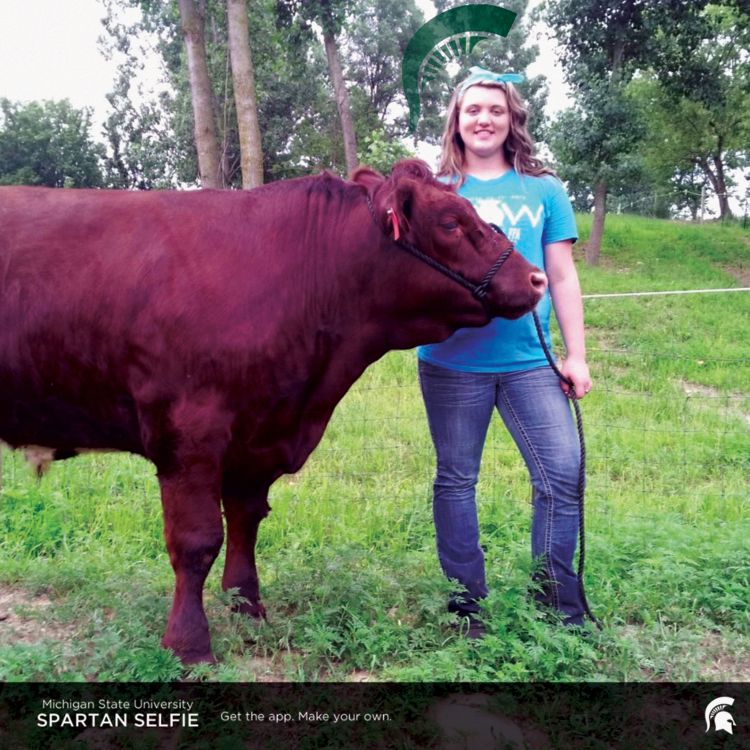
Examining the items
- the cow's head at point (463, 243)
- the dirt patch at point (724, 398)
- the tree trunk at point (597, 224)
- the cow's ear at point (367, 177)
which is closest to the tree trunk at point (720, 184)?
the tree trunk at point (597, 224)

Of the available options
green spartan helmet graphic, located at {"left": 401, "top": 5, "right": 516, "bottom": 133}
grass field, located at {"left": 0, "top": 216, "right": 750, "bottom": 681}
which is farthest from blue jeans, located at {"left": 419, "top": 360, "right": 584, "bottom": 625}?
green spartan helmet graphic, located at {"left": 401, "top": 5, "right": 516, "bottom": 133}

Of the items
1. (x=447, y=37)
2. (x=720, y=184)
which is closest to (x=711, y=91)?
(x=447, y=37)

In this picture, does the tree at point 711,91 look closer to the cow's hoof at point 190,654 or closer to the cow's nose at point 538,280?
the cow's nose at point 538,280

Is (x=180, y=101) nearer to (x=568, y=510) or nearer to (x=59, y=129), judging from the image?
(x=59, y=129)

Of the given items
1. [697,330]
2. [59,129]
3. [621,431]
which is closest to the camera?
[621,431]

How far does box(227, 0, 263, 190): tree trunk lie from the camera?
8.01 metres

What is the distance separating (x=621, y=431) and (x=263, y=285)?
4.30 metres

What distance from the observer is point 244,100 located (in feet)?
26.5

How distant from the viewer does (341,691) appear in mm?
2869

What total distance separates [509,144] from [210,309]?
1412 mm

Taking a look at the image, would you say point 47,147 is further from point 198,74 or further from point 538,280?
point 538,280

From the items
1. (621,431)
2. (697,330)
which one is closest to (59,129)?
(697,330)

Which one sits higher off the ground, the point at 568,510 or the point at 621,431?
the point at 568,510

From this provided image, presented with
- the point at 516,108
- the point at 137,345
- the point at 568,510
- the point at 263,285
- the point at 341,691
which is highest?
the point at 516,108
